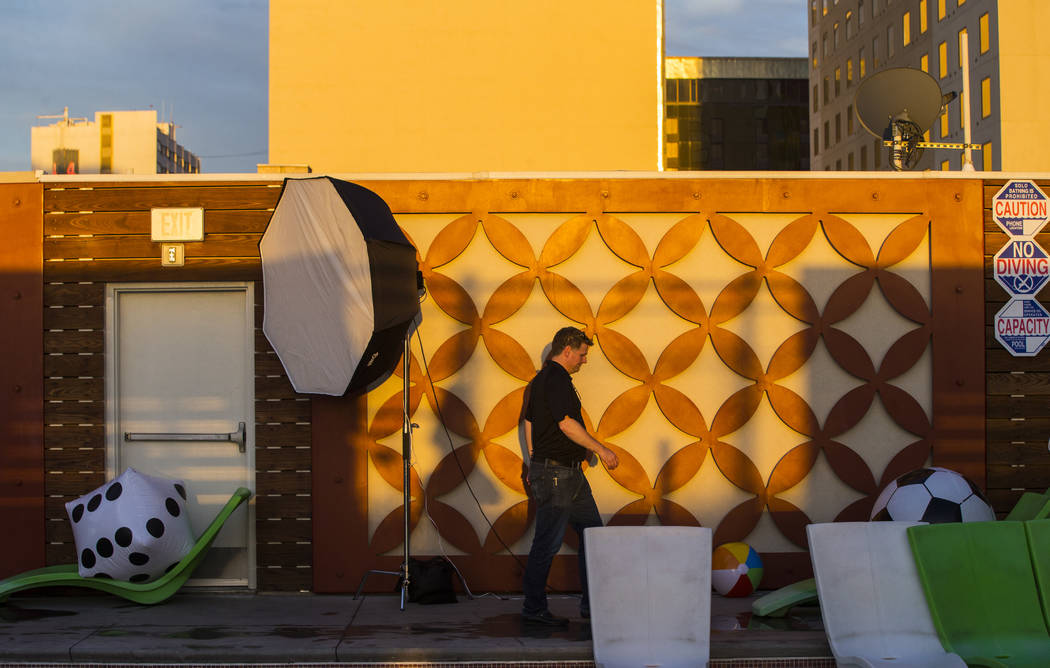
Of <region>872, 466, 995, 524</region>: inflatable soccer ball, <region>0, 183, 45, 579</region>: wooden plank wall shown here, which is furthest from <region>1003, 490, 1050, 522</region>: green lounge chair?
<region>0, 183, 45, 579</region>: wooden plank wall

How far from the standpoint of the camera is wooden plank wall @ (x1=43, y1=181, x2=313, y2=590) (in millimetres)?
7617

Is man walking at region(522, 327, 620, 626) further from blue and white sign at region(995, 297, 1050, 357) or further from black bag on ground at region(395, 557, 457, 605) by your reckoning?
blue and white sign at region(995, 297, 1050, 357)

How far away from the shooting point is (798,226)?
771 cm

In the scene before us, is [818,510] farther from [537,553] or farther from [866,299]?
[537,553]

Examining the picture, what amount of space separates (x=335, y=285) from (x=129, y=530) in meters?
2.15

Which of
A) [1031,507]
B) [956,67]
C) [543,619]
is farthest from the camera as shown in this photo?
[956,67]

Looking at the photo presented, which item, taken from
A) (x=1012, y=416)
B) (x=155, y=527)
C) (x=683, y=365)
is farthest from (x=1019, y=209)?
(x=155, y=527)

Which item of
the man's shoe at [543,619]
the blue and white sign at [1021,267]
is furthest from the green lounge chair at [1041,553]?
the man's shoe at [543,619]

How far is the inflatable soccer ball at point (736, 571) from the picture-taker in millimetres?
7297

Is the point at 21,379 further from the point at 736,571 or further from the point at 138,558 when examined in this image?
the point at 736,571

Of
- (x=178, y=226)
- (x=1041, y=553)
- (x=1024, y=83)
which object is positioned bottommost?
(x=1041, y=553)

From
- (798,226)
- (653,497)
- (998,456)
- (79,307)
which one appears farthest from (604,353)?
(79,307)

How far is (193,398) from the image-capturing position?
7738mm

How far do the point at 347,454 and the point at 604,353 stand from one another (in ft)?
6.71
